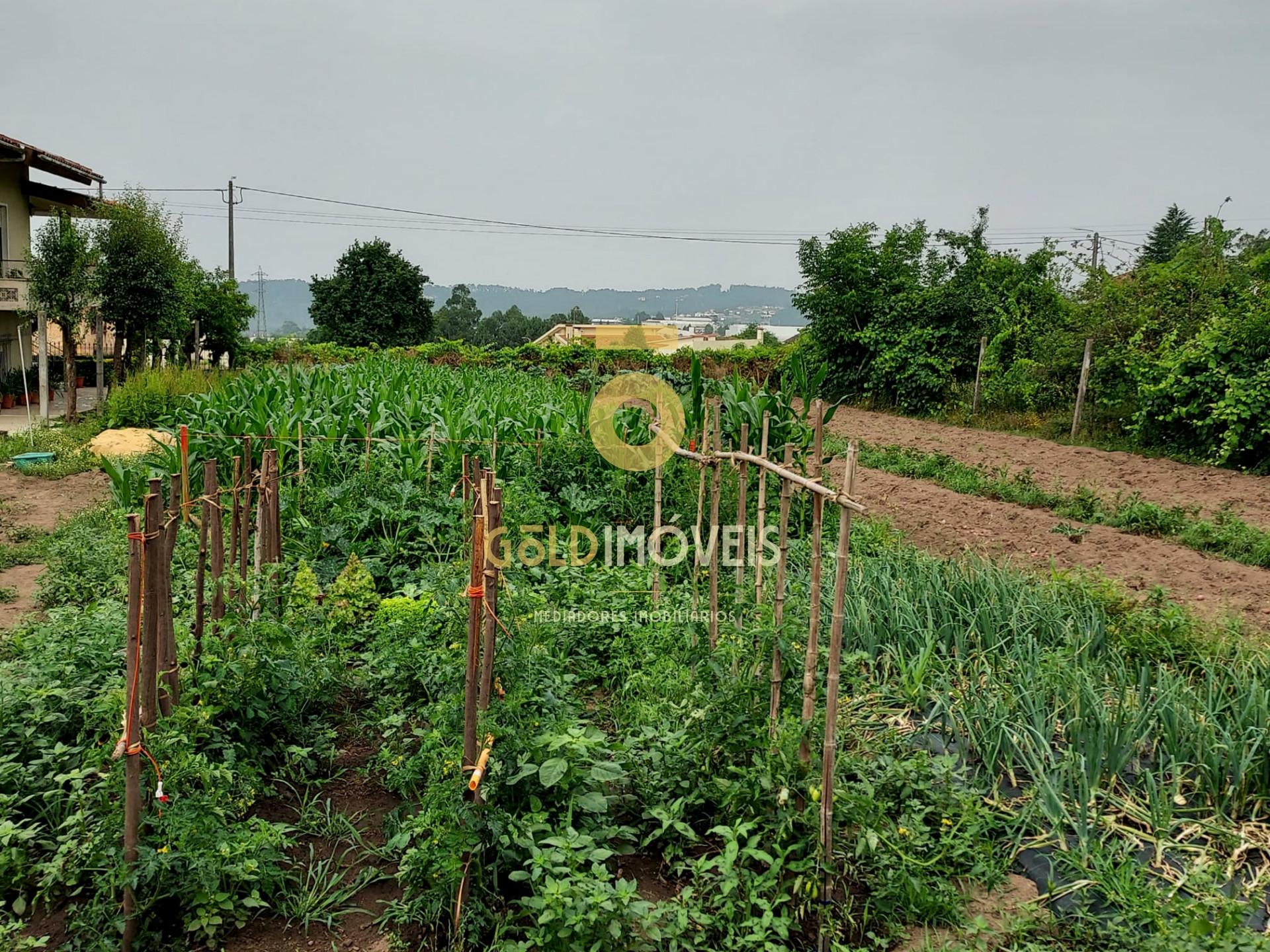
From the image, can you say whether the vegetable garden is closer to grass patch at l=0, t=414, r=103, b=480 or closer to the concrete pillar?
grass patch at l=0, t=414, r=103, b=480

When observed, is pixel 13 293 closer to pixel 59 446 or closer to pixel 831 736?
pixel 59 446

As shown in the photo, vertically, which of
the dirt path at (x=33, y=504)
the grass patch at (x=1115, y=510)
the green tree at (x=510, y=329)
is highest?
the green tree at (x=510, y=329)

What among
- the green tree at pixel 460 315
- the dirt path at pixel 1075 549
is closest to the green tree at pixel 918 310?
the dirt path at pixel 1075 549

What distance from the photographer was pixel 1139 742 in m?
3.47

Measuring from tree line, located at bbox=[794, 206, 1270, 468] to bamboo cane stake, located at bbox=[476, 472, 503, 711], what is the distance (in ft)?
38.2

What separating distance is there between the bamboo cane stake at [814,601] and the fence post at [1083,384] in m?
12.8

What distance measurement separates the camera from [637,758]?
344cm

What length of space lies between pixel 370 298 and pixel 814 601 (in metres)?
42.6

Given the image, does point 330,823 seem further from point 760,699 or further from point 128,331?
point 128,331

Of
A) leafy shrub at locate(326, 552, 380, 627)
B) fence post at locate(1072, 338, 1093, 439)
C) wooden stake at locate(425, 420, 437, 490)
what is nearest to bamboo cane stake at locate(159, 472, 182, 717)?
leafy shrub at locate(326, 552, 380, 627)

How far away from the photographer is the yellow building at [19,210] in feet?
63.6

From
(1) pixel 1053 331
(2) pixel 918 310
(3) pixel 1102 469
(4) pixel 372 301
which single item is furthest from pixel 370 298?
(3) pixel 1102 469

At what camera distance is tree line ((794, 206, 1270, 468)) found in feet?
38.5

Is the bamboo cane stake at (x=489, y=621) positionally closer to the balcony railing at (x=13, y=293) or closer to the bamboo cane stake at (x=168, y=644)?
the bamboo cane stake at (x=168, y=644)
